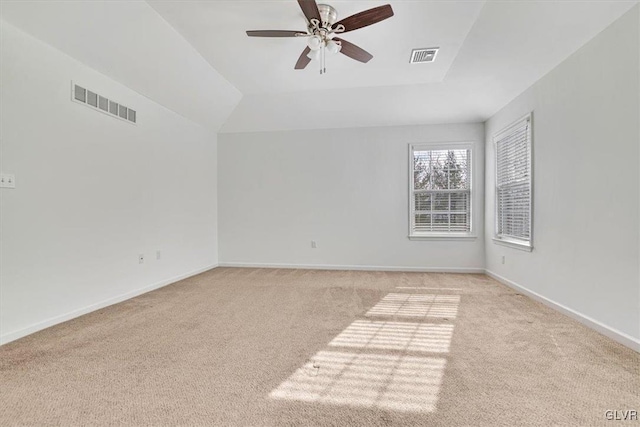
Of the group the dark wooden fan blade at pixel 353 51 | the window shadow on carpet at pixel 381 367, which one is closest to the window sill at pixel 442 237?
the window shadow on carpet at pixel 381 367

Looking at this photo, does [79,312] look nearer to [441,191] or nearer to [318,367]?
[318,367]

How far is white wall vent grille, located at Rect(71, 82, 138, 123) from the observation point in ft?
9.68

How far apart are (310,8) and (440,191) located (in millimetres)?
3715

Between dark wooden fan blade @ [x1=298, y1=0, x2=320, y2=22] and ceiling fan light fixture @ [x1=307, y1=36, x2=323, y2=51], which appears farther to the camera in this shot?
ceiling fan light fixture @ [x1=307, y1=36, x2=323, y2=51]

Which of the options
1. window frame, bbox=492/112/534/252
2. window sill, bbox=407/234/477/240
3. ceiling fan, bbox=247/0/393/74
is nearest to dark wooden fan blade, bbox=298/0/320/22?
ceiling fan, bbox=247/0/393/74

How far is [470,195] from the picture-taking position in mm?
4984

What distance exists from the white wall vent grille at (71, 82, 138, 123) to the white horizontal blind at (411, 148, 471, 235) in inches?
163

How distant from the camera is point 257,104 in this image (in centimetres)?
485

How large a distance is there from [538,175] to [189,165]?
466cm

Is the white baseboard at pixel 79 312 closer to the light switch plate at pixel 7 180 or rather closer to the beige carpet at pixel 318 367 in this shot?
the beige carpet at pixel 318 367

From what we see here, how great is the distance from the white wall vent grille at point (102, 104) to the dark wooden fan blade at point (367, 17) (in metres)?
2.52

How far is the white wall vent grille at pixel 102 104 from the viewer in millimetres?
2951

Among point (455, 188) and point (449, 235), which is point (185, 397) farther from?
point (455, 188)

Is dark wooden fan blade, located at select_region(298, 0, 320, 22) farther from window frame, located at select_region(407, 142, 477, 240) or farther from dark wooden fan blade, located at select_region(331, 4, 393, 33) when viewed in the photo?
window frame, located at select_region(407, 142, 477, 240)
